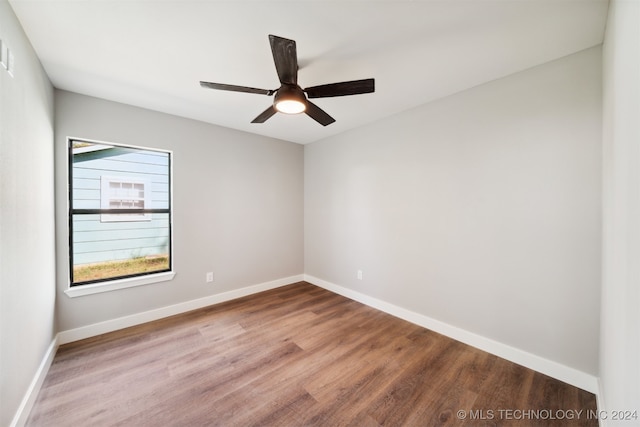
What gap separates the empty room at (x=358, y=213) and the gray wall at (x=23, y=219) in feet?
0.09

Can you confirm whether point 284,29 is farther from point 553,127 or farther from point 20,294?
point 20,294

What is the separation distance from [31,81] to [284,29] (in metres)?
1.90

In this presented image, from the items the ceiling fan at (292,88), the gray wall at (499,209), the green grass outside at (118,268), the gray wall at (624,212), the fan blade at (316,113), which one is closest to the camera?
the gray wall at (624,212)

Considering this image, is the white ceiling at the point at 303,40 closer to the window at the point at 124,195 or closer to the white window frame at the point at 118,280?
the white window frame at the point at 118,280

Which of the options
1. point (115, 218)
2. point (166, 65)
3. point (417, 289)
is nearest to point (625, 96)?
point (417, 289)

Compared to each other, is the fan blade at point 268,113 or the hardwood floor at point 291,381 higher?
the fan blade at point 268,113

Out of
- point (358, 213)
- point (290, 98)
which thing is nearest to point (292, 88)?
point (290, 98)

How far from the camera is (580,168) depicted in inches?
71.0

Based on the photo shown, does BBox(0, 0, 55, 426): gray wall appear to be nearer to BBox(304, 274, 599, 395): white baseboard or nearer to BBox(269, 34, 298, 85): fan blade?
BBox(269, 34, 298, 85): fan blade

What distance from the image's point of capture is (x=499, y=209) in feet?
7.13

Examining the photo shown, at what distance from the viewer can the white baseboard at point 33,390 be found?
144 centimetres

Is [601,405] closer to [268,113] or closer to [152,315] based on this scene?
[268,113]

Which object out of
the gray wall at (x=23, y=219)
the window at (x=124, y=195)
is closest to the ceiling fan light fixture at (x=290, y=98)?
the gray wall at (x=23, y=219)

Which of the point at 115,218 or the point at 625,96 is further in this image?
the point at 115,218
